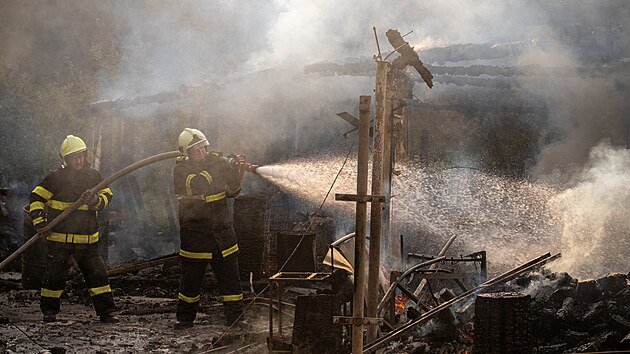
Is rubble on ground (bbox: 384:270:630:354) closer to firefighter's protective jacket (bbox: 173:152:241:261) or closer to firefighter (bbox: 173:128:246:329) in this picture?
firefighter (bbox: 173:128:246:329)

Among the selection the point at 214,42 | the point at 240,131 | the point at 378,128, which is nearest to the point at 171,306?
the point at 378,128

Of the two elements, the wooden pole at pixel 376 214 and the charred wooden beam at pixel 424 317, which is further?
the charred wooden beam at pixel 424 317

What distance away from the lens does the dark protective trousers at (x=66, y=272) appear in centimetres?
725

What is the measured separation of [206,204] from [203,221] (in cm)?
20

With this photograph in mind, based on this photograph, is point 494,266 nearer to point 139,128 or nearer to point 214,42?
point 139,128

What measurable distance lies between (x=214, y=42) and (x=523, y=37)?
11690 mm

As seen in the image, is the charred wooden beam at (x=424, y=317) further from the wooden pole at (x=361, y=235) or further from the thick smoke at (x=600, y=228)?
the thick smoke at (x=600, y=228)

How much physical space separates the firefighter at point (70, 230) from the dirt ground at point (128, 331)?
30cm

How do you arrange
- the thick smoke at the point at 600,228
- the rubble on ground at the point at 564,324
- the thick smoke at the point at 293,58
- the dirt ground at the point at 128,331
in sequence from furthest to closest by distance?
the thick smoke at the point at 293,58
the thick smoke at the point at 600,228
the dirt ground at the point at 128,331
the rubble on ground at the point at 564,324

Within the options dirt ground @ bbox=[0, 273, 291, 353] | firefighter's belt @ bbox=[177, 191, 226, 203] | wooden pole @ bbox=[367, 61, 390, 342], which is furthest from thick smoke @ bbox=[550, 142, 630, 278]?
wooden pole @ bbox=[367, 61, 390, 342]

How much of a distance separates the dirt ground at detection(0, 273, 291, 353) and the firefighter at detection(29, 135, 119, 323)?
Result: 11.7 inches

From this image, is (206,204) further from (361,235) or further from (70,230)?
(361,235)

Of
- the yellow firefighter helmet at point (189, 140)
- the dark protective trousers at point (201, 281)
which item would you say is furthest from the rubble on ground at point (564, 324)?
the yellow firefighter helmet at point (189, 140)

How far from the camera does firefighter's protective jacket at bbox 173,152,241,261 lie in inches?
277
